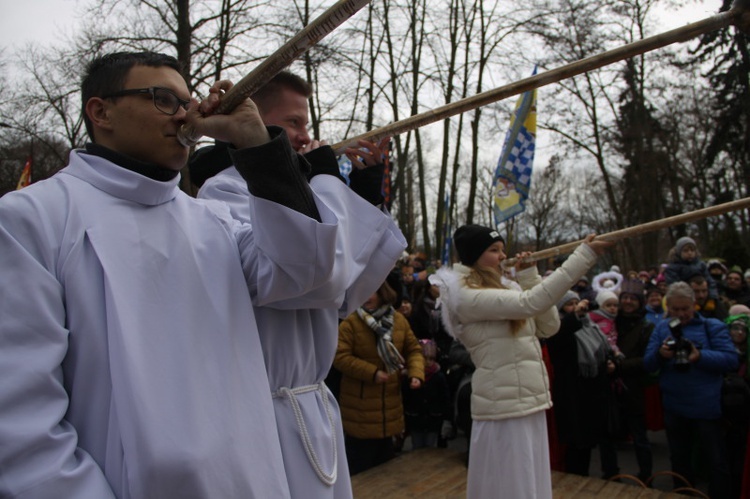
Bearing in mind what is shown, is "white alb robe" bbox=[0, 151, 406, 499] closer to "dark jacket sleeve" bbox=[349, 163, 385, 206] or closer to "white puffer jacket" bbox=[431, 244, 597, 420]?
"dark jacket sleeve" bbox=[349, 163, 385, 206]

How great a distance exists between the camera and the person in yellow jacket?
5129 millimetres

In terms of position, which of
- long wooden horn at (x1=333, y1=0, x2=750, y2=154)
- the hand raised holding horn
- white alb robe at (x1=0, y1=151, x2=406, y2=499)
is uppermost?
long wooden horn at (x1=333, y1=0, x2=750, y2=154)

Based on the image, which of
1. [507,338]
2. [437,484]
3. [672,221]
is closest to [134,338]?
[672,221]

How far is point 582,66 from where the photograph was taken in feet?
5.60

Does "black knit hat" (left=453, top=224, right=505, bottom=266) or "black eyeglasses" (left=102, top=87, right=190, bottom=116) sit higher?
"black eyeglasses" (left=102, top=87, right=190, bottom=116)

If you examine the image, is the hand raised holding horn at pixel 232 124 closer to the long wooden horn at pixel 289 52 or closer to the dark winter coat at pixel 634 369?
the long wooden horn at pixel 289 52

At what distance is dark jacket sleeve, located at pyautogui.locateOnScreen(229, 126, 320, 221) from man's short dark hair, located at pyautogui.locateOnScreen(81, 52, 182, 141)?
1.25 feet

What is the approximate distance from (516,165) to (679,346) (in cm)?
397

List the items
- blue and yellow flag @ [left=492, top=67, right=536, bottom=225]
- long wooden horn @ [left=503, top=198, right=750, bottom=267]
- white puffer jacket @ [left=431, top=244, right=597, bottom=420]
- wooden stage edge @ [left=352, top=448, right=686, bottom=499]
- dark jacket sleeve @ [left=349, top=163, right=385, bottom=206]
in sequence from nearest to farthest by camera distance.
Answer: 1. dark jacket sleeve @ [left=349, top=163, right=385, bottom=206]
2. long wooden horn @ [left=503, top=198, right=750, bottom=267]
3. white puffer jacket @ [left=431, top=244, right=597, bottom=420]
4. wooden stage edge @ [left=352, top=448, right=686, bottom=499]
5. blue and yellow flag @ [left=492, top=67, right=536, bottom=225]

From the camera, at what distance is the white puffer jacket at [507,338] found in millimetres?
3881

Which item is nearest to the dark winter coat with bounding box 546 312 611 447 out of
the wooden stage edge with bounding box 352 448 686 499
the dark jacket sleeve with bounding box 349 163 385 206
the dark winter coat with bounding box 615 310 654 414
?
the dark winter coat with bounding box 615 310 654 414

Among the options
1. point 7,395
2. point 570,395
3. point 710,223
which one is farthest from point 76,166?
point 710,223

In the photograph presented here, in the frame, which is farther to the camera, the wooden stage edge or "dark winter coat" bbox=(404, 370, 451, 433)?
"dark winter coat" bbox=(404, 370, 451, 433)

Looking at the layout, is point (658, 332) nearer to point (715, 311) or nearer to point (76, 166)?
point (715, 311)
